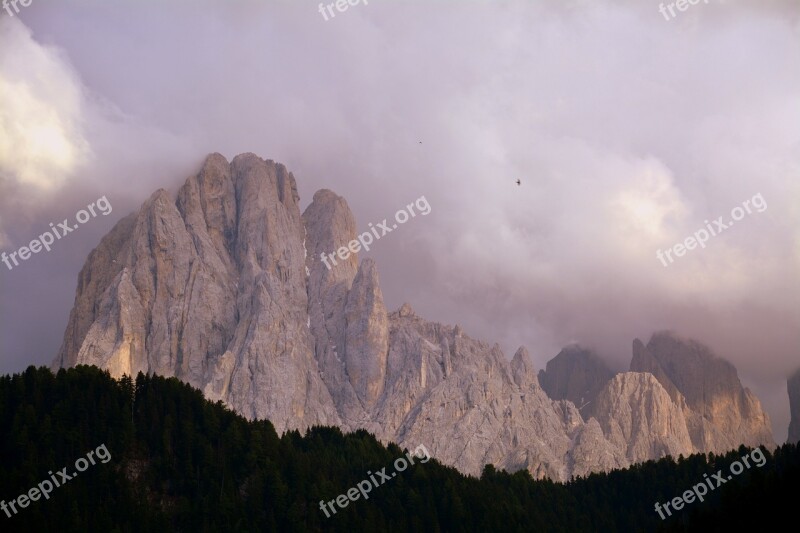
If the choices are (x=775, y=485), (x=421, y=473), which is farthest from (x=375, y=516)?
(x=775, y=485)

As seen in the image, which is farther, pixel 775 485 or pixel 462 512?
pixel 462 512

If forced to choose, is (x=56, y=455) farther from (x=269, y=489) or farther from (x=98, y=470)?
(x=269, y=489)

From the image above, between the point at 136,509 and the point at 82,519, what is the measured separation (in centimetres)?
828

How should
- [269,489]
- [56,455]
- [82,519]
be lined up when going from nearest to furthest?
1. [82,519]
2. [56,455]
3. [269,489]

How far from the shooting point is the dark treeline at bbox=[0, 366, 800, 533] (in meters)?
154

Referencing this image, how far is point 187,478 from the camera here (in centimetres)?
16875

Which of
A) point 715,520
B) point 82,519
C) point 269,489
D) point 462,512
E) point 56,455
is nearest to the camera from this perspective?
point 715,520

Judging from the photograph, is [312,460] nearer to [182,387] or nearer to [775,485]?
[182,387]

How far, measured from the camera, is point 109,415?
171500 mm

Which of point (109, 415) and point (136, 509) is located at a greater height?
Answer: point (109, 415)

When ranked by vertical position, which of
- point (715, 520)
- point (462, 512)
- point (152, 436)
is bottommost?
point (715, 520)

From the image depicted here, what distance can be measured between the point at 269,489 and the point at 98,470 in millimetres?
26343

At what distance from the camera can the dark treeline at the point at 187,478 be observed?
6073 inches

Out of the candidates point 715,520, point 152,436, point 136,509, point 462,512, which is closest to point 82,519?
point 136,509
